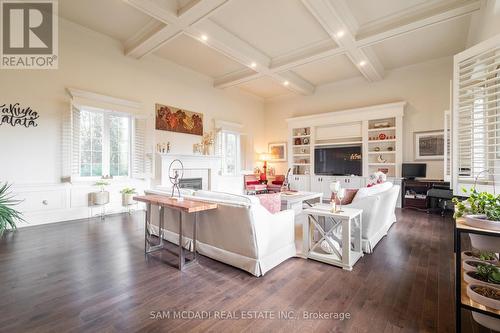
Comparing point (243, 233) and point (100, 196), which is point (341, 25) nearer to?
point (243, 233)

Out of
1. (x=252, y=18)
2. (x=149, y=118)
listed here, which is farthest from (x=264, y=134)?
(x=252, y=18)

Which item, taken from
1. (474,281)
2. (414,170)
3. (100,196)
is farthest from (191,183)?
(414,170)

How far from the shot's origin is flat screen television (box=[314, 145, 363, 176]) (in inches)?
283

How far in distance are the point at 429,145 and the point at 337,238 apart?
15.8 feet

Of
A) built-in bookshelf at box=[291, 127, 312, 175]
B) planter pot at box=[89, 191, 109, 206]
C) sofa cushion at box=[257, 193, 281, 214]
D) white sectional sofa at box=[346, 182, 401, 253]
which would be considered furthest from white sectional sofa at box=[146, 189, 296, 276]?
built-in bookshelf at box=[291, 127, 312, 175]

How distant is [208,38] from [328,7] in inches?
86.6

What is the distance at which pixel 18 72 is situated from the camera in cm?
413

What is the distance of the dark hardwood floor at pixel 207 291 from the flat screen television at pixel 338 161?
4127mm

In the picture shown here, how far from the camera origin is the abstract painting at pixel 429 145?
19.6 feet

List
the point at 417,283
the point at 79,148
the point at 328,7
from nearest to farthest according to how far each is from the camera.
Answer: the point at 417,283 < the point at 328,7 < the point at 79,148

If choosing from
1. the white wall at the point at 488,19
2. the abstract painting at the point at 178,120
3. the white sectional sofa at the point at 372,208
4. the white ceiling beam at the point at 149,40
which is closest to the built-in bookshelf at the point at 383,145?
the white wall at the point at 488,19

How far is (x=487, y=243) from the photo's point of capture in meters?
1.46

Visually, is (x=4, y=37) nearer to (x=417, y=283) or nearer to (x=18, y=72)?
(x=18, y=72)

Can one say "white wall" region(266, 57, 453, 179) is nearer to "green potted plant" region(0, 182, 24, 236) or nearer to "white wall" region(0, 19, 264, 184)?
"white wall" region(0, 19, 264, 184)
